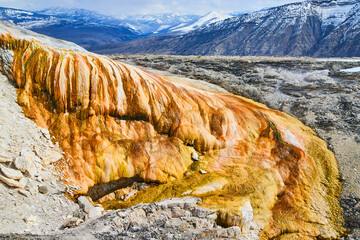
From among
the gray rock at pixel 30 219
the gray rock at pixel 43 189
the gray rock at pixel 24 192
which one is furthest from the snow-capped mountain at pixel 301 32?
the gray rock at pixel 30 219

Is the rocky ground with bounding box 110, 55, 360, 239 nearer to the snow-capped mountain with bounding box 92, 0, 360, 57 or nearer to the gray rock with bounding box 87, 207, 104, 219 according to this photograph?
the gray rock with bounding box 87, 207, 104, 219

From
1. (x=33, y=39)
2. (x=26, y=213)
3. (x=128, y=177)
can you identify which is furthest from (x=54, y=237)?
(x=33, y=39)

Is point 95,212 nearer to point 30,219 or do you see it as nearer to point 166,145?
point 30,219

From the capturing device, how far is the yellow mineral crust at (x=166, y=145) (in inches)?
520

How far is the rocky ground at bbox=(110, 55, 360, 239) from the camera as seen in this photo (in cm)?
1724

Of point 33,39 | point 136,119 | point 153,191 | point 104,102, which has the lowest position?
point 153,191

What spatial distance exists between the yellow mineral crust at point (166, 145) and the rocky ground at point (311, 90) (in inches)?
47.7

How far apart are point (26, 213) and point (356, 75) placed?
36.2 meters

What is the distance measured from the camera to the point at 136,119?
628 inches

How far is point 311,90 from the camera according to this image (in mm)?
27875

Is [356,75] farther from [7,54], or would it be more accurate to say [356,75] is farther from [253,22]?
[253,22]

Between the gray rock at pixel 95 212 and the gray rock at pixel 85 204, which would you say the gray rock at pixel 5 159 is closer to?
the gray rock at pixel 85 204

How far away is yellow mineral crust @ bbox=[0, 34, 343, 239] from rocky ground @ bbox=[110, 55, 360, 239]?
1.21 m

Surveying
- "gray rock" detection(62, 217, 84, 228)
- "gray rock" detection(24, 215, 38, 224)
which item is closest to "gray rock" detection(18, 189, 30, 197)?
"gray rock" detection(24, 215, 38, 224)
